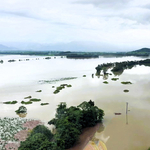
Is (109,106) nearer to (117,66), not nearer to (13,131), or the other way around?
(13,131)

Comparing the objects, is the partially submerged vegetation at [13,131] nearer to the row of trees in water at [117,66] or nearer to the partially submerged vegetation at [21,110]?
the partially submerged vegetation at [21,110]

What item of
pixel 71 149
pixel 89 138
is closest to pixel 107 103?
pixel 89 138

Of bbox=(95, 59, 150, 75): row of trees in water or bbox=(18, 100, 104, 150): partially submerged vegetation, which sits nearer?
bbox=(18, 100, 104, 150): partially submerged vegetation

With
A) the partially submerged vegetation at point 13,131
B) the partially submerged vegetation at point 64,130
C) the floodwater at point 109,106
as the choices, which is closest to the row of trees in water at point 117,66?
the floodwater at point 109,106

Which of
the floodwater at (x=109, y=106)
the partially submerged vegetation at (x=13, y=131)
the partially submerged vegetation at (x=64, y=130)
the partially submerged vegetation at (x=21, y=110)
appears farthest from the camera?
the partially submerged vegetation at (x=21, y=110)

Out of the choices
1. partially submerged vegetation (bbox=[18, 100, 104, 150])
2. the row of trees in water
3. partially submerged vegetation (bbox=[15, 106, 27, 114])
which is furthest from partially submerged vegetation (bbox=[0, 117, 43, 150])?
the row of trees in water

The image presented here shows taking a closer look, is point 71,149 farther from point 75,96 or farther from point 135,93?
point 135,93

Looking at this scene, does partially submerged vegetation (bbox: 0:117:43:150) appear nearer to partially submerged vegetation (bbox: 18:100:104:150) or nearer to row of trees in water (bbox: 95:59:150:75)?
partially submerged vegetation (bbox: 18:100:104:150)

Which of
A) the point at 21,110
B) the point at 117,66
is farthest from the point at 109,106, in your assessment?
the point at 117,66
